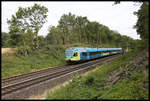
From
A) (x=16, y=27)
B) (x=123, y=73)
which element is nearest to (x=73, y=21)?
(x=16, y=27)

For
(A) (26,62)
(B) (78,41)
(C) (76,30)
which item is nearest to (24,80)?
(A) (26,62)

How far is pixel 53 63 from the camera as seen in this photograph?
27.2 m

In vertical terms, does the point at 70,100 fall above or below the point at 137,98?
below

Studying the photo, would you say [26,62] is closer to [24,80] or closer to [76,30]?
[24,80]

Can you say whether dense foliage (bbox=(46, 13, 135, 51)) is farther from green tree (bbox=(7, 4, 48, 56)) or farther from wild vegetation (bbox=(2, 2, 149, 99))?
green tree (bbox=(7, 4, 48, 56))

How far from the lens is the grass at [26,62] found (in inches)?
766

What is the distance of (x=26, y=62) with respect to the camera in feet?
77.1

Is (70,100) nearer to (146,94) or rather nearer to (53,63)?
(146,94)

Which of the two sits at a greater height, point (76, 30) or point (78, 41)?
point (76, 30)

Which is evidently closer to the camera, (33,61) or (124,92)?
(124,92)

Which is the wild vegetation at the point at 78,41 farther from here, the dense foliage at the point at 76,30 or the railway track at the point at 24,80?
the railway track at the point at 24,80

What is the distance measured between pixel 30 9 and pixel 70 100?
26.5 metres

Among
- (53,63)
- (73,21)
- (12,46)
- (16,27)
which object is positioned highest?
(73,21)

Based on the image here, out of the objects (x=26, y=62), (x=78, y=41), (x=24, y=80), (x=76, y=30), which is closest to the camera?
(x=24, y=80)
